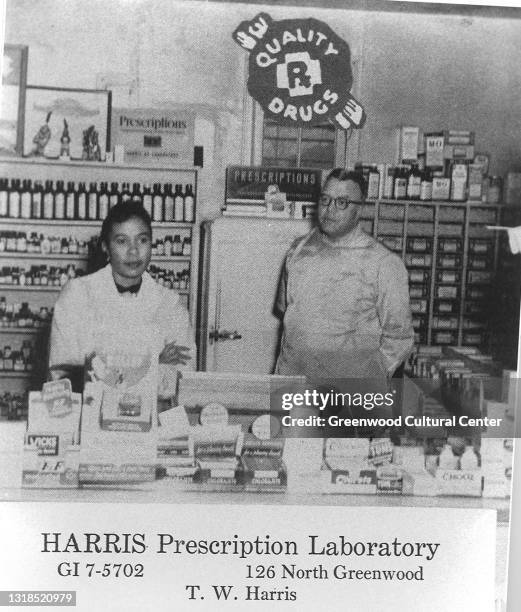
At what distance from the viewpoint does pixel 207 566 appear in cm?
248

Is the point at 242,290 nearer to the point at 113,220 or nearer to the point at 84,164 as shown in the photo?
the point at 113,220

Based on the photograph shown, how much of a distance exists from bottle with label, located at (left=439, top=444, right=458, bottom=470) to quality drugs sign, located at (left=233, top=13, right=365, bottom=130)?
3.17 feet

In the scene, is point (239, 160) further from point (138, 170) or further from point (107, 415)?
point (107, 415)

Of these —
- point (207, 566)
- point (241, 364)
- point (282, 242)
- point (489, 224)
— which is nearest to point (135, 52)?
point (282, 242)

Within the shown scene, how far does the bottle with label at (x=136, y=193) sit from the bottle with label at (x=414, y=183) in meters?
0.76

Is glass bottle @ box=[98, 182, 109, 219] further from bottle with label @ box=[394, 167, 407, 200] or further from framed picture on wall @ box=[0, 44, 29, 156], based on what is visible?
bottle with label @ box=[394, 167, 407, 200]

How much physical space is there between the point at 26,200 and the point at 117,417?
651 millimetres

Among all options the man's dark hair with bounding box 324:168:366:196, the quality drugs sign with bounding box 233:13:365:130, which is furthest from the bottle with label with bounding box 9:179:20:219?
the man's dark hair with bounding box 324:168:366:196

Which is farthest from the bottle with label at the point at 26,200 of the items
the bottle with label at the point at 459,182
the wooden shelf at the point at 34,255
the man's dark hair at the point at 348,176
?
the bottle with label at the point at 459,182

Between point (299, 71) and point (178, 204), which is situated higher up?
point (299, 71)

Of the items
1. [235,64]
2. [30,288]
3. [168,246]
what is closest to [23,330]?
[30,288]

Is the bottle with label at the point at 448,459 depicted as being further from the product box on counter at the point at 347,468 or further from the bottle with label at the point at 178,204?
the bottle with label at the point at 178,204

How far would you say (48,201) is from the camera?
2422 mm

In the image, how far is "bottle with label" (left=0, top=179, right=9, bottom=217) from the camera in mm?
2406
